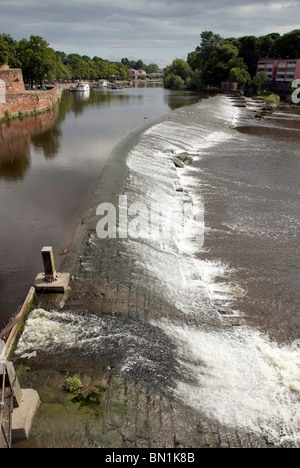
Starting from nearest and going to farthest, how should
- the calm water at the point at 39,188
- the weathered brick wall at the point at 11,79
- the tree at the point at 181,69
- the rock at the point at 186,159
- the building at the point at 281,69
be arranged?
the calm water at the point at 39,188, the rock at the point at 186,159, the weathered brick wall at the point at 11,79, the building at the point at 281,69, the tree at the point at 181,69

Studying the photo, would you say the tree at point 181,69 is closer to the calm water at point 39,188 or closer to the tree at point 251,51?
the tree at point 251,51

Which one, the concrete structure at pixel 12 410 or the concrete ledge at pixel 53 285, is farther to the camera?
the concrete ledge at pixel 53 285

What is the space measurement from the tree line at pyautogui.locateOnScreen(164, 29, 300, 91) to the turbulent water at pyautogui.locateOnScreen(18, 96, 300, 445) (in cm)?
5944

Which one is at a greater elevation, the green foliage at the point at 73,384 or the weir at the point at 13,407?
the weir at the point at 13,407

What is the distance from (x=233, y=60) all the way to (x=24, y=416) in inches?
3151

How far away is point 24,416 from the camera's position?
4.39m

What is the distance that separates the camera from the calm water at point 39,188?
864 cm

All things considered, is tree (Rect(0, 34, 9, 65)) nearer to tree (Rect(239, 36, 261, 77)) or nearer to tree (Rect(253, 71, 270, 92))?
tree (Rect(253, 71, 270, 92))

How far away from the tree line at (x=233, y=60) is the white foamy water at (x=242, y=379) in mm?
68978

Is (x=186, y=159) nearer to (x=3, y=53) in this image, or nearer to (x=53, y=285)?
(x=53, y=285)

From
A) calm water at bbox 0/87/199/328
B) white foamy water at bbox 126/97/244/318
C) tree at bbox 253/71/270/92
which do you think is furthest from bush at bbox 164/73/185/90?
white foamy water at bbox 126/97/244/318

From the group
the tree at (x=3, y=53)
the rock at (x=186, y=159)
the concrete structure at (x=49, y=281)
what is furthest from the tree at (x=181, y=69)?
the concrete structure at (x=49, y=281)

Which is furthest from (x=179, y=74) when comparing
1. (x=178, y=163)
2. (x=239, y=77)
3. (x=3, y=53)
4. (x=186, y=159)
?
(x=178, y=163)
